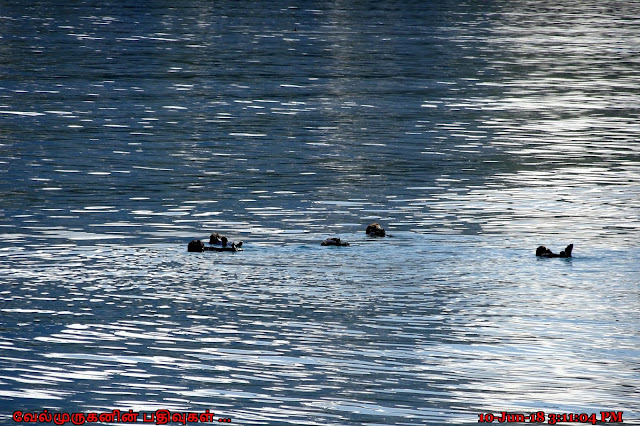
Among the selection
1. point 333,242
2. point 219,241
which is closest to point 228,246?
point 219,241

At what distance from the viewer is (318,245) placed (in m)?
17.1

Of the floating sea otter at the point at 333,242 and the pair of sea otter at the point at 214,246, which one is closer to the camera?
the pair of sea otter at the point at 214,246

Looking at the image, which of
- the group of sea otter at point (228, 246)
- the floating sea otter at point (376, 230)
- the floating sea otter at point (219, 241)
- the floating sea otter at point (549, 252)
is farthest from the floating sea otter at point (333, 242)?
the floating sea otter at point (549, 252)

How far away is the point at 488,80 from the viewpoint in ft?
136

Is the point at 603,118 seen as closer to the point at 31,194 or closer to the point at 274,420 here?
the point at 31,194

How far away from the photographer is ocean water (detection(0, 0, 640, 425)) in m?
11.8

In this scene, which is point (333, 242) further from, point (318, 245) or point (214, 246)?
point (214, 246)
